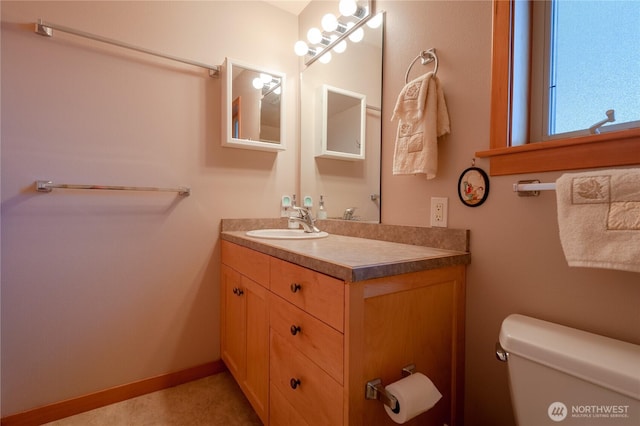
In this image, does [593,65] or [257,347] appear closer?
[593,65]

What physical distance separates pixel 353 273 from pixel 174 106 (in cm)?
145

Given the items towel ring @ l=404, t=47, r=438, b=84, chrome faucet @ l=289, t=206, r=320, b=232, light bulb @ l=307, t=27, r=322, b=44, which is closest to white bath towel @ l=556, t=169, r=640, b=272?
towel ring @ l=404, t=47, r=438, b=84

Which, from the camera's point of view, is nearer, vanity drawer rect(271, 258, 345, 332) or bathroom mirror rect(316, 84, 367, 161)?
vanity drawer rect(271, 258, 345, 332)

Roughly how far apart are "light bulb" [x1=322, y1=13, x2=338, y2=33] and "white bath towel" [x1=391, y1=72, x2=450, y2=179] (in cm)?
77

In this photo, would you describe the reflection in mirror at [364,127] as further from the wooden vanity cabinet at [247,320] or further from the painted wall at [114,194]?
the wooden vanity cabinet at [247,320]

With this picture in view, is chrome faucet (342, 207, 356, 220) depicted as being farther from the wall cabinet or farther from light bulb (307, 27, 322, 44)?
light bulb (307, 27, 322, 44)

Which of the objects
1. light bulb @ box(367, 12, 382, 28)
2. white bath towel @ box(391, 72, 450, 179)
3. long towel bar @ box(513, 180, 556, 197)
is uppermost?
light bulb @ box(367, 12, 382, 28)

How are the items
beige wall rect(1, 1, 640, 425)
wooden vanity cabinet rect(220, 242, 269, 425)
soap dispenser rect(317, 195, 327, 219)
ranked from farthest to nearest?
soap dispenser rect(317, 195, 327, 219) → wooden vanity cabinet rect(220, 242, 269, 425) → beige wall rect(1, 1, 640, 425)

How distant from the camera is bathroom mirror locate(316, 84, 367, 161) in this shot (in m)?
1.53

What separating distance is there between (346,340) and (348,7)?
155 cm

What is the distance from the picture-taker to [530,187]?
83 centimetres

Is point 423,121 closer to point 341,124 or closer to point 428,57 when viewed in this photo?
point 428,57

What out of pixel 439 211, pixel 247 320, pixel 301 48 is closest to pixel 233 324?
pixel 247 320

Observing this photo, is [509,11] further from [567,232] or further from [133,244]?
[133,244]
